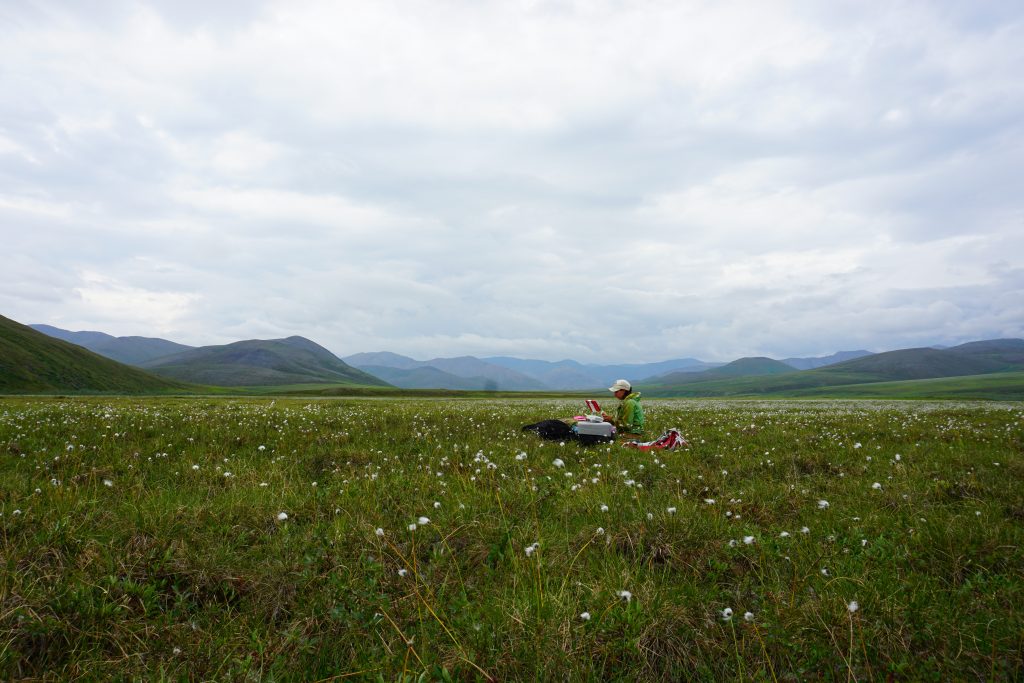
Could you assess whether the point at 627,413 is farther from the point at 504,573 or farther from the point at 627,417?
the point at 504,573

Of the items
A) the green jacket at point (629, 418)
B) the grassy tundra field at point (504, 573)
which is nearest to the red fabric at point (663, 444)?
the green jacket at point (629, 418)

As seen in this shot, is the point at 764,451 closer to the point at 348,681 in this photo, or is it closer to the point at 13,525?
the point at 348,681

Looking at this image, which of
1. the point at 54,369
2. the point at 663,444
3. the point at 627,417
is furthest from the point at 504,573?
the point at 54,369

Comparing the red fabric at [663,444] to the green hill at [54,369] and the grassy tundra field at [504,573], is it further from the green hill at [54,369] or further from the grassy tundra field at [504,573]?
the green hill at [54,369]

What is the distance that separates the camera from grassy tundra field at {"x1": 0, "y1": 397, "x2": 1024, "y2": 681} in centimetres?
337

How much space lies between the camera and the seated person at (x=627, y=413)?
44.5 feet

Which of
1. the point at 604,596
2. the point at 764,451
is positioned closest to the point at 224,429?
the point at 604,596

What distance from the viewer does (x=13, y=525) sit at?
5.09 metres

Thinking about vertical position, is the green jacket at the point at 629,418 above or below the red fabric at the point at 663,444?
above

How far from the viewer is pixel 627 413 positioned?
1372cm

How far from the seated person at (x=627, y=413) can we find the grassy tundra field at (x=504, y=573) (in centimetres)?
472

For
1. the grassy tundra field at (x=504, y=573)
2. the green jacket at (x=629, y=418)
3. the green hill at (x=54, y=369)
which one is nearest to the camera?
the grassy tundra field at (x=504, y=573)

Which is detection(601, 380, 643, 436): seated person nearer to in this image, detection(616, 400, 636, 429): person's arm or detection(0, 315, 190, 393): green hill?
detection(616, 400, 636, 429): person's arm

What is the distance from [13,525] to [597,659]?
639 cm
